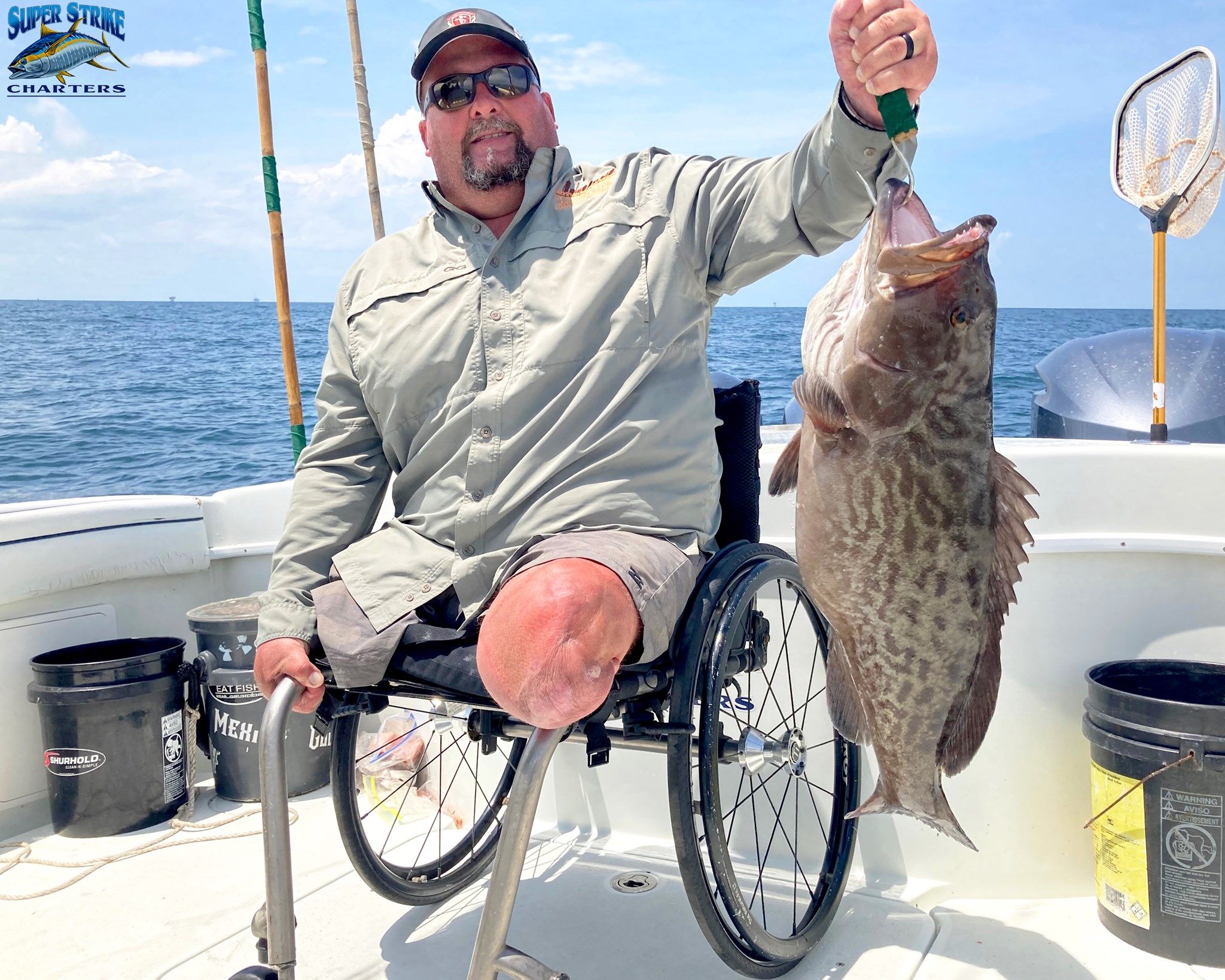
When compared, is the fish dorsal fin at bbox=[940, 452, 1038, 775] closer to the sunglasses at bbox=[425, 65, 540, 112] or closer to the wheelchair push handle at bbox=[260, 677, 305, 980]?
the wheelchair push handle at bbox=[260, 677, 305, 980]

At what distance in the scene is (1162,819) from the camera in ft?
7.59

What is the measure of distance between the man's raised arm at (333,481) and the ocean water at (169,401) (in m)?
1.09

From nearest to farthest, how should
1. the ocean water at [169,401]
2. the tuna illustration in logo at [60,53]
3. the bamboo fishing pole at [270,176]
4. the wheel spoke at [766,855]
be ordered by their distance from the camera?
the wheel spoke at [766,855], the bamboo fishing pole at [270,176], the tuna illustration in logo at [60,53], the ocean water at [169,401]

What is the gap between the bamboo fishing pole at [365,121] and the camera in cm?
394

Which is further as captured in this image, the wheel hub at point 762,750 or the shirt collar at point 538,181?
the shirt collar at point 538,181

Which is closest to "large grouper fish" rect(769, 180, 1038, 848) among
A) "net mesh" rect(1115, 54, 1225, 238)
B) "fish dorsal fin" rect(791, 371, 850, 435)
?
"fish dorsal fin" rect(791, 371, 850, 435)

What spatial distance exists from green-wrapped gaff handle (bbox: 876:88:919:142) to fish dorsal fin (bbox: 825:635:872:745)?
812mm

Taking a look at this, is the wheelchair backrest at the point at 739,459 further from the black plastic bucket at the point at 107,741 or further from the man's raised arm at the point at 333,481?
the black plastic bucket at the point at 107,741

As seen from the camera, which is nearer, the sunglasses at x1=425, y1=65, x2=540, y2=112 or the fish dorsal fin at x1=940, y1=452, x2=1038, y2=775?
the fish dorsal fin at x1=940, y1=452, x2=1038, y2=775

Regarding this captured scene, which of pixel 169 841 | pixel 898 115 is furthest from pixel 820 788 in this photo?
pixel 169 841

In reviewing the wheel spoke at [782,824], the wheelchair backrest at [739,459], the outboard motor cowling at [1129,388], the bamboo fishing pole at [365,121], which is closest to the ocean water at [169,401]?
the wheelchair backrest at [739,459]

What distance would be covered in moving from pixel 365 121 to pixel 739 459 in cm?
249

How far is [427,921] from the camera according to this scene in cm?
265

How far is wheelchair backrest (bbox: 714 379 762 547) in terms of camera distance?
2420 millimetres
